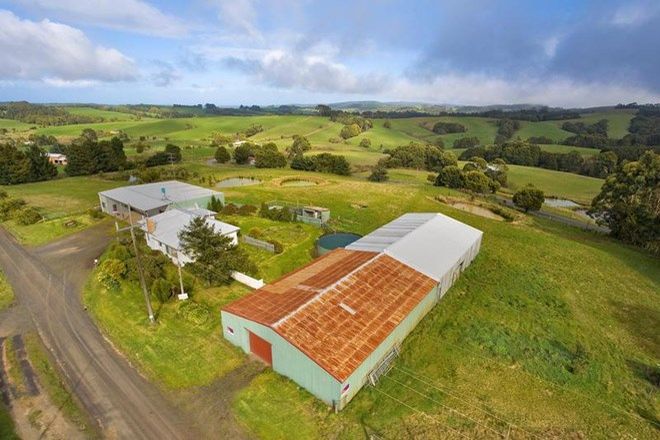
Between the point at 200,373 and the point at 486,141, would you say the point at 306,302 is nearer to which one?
the point at 200,373

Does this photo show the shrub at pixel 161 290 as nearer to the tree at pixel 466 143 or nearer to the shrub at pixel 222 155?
the shrub at pixel 222 155

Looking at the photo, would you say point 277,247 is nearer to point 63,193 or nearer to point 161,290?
point 161,290

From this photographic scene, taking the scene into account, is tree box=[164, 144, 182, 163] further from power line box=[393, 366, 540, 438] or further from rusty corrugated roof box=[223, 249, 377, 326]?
power line box=[393, 366, 540, 438]

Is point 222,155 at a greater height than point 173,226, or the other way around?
point 173,226

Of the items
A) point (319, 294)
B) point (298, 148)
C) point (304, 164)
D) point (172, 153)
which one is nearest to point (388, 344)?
point (319, 294)

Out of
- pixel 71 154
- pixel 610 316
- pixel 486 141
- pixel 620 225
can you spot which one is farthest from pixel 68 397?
pixel 486 141

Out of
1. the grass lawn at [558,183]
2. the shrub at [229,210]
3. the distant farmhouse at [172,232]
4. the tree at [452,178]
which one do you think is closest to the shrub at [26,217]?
the distant farmhouse at [172,232]
